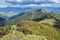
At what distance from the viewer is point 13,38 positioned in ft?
165

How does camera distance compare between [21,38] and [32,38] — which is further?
[32,38]

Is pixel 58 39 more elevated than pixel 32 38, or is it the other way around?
pixel 32 38

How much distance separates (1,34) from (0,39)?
645cm

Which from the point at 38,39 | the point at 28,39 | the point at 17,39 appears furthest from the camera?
the point at 38,39

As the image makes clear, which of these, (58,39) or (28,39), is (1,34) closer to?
(28,39)

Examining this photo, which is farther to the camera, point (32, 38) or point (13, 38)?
point (32, 38)

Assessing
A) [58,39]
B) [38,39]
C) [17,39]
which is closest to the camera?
[17,39]

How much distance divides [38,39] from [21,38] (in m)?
6.82

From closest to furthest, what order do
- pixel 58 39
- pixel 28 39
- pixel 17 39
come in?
pixel 17 39
pixel 28 39
pixel 58 39

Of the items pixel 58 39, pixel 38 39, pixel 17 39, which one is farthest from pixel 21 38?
pixel 58 39

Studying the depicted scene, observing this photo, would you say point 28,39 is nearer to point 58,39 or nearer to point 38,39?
point 38,39

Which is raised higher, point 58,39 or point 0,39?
point 0,39

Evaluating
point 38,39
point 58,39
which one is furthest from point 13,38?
point 58,39

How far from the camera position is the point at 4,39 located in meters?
50.5
